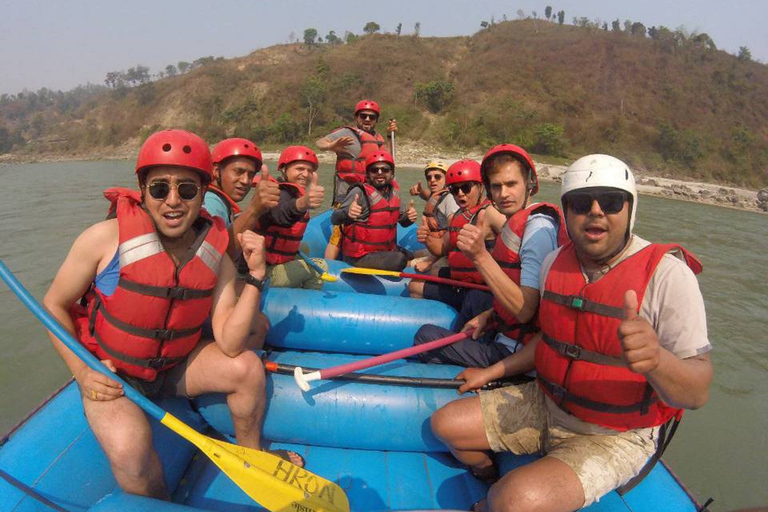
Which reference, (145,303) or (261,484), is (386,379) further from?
(145,303)

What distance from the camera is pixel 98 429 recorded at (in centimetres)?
179

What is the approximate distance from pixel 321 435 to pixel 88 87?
198398 millimetres

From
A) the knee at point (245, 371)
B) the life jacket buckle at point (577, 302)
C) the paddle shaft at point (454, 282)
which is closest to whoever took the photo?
the life jacket buckle at point (577, 302)

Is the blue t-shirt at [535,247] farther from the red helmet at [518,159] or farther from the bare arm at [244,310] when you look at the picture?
the bare arm at [244,310]

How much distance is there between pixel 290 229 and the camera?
12.5ft

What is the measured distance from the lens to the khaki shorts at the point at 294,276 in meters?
3.88

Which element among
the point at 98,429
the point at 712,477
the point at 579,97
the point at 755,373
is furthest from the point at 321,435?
the point at 579,97

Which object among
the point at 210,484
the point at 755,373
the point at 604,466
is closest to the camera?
the point at 604,466

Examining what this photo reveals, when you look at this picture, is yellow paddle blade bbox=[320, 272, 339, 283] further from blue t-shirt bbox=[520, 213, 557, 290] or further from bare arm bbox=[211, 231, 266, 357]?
blue t-shirt bbox=[520, 213, 557, 290]

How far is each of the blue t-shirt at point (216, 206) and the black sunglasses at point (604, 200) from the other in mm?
2069

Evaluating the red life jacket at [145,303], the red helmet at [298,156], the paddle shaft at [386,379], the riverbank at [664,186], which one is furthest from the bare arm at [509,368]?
the riverbank at [664,186]

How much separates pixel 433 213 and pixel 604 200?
3.47m

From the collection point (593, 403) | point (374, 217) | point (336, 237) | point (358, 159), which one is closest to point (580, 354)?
point (593, 403)

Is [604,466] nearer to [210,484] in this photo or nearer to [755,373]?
[210,484]
